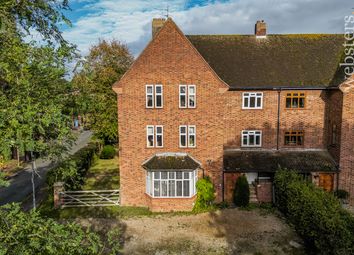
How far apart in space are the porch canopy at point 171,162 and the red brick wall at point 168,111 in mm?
362

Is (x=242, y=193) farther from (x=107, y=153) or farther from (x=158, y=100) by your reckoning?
(x=107, y=153)

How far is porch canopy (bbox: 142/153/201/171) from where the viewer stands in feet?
62.2

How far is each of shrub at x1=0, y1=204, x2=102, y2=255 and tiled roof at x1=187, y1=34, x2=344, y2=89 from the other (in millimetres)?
18491

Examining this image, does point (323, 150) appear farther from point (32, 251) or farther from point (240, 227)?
point (32, 251)

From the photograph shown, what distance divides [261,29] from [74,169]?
23.2 m

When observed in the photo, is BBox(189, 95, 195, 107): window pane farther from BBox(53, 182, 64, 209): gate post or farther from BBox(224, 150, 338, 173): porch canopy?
BBox(53, 182, 64, 209): gate post

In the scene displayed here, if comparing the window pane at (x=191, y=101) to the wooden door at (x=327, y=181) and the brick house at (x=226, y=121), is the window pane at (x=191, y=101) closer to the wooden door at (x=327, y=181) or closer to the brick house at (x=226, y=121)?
the brick house at (x=226, y=121)

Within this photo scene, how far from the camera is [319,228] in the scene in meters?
12.9

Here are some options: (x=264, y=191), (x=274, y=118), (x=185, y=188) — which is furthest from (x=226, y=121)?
(x=185, y=188)

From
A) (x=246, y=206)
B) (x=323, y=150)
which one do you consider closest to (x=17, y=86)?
(x=246, y=206)

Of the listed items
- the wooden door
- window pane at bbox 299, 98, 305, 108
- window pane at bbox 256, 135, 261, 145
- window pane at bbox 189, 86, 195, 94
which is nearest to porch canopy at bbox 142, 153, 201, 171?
window pane at bbox 189, 86, 195, 94

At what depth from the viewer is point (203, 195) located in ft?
63.8

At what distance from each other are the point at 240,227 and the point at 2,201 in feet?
57.3

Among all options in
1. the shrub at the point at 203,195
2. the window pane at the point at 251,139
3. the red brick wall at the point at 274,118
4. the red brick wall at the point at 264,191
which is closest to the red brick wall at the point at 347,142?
the red brick wall at the point at 274,118
